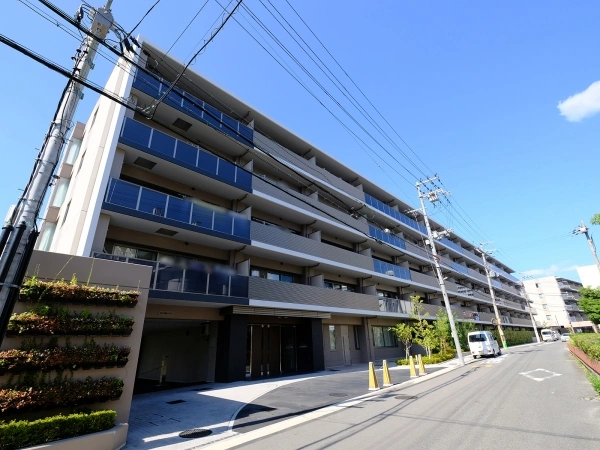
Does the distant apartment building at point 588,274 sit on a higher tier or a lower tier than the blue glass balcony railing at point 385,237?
higher

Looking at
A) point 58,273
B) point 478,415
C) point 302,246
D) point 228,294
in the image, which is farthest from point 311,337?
point 58,273

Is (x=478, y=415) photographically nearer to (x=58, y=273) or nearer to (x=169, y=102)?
(x=58, y=273)

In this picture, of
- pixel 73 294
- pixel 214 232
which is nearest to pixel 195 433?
pixel 73 294

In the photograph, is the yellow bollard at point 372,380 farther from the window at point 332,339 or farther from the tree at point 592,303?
the tree at point 592,303

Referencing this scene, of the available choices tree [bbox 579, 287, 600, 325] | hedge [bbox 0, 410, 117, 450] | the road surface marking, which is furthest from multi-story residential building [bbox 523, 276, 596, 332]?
hedge [bbox 0, 410, 117, 450]

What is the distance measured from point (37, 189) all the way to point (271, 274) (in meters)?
14.4

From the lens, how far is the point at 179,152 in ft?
47.1

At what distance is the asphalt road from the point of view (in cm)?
557

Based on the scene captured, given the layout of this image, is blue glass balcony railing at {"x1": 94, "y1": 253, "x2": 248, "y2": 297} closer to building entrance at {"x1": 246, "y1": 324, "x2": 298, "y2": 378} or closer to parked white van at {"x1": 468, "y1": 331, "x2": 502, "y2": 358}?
building entrance at {"x1": 246, "y1": 324, "x2": 298, "y2": 378}

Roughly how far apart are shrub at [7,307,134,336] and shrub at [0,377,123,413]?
0.96m

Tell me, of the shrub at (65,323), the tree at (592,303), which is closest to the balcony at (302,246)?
the shrub at (65,323)

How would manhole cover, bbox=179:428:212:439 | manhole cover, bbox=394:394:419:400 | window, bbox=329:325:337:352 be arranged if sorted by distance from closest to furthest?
manhole cover, bbox=179:428:212:439, manhole cover, bbox=394:394:419:400, window, bbox=329:325:337:352

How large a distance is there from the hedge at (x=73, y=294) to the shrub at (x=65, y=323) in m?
0.24

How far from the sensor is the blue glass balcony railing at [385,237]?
26.7 metres
